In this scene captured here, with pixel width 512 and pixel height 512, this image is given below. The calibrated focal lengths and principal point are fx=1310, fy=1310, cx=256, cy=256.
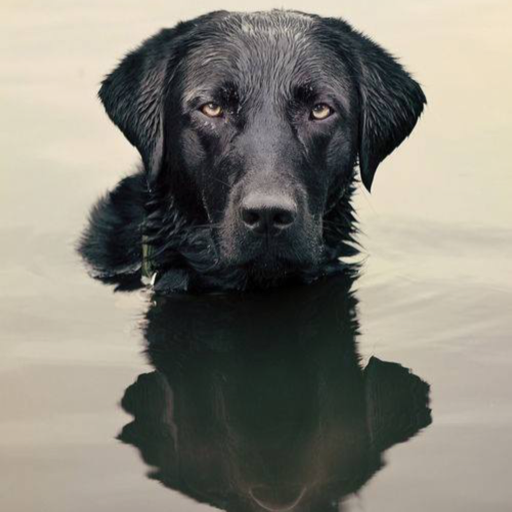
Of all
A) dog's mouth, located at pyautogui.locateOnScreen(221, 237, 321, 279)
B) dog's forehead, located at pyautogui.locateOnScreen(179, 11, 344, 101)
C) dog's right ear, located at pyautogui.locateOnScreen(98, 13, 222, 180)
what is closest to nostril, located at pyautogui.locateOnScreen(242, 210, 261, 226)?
dog's mouth, located at pyautogui.locateOnScreen(221, 237, 321, 279)

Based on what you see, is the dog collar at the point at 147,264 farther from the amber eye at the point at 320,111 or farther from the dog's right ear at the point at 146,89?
the amber eye at the point at 320,111

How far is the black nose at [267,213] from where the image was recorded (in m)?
5.87

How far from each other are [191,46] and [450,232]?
2.08 metres

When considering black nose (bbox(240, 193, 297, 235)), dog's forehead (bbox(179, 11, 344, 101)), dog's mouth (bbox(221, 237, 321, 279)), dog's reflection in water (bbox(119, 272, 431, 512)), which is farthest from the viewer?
dog's forehead (bbox(179, 11, 344, 101))

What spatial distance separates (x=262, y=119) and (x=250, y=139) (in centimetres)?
13

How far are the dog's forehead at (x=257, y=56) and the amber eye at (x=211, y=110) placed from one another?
76 millimetres

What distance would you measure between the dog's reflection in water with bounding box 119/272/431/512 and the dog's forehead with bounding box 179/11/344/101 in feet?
3.78

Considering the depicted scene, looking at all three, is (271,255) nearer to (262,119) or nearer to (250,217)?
(250,217)

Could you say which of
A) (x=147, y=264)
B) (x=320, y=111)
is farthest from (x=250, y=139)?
(x=147, y=264)

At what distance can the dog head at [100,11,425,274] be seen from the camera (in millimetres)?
6125

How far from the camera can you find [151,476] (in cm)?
460

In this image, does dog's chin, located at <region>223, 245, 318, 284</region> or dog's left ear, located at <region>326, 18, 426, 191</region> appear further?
dog's left ear, located at <region>326, 18, 426, 191</region>

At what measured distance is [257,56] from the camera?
21.2ft

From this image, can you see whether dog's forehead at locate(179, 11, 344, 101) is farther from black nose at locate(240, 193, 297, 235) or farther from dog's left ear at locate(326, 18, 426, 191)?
black nose at locate(240, 193, 297, 235)
